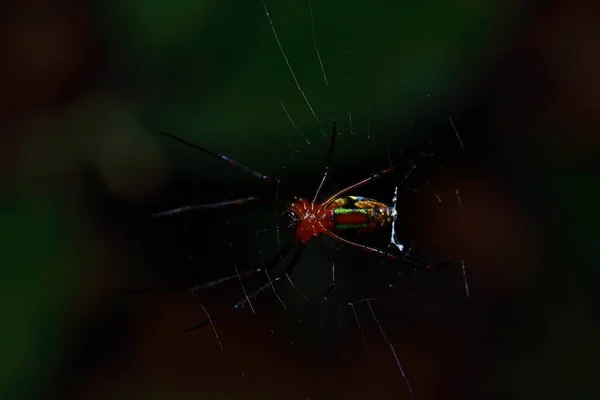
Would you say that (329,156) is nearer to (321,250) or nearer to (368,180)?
(368,180)

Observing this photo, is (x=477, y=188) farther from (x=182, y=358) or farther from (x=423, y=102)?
(x=182, y=358)

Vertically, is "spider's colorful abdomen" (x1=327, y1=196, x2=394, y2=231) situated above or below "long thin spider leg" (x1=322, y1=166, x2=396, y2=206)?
below

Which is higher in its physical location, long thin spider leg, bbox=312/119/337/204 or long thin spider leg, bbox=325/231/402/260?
long thin spider leg, bbox=312/119/337/204

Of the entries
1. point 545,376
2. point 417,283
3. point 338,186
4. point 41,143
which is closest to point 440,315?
point 417,283

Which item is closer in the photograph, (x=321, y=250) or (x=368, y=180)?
(x=368, y=180)

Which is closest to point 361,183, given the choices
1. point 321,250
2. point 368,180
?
point 368,180
